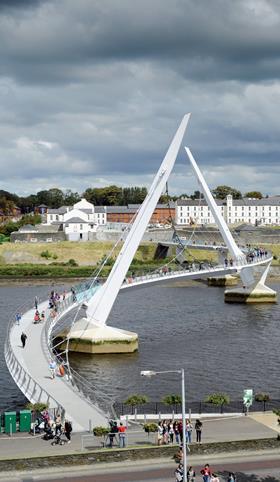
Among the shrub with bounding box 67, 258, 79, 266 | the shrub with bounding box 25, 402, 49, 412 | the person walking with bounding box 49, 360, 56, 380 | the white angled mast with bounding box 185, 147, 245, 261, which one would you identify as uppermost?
the white angled mast with bounding box 185, 147, 245, 261

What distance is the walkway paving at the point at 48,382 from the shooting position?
95.9 ft

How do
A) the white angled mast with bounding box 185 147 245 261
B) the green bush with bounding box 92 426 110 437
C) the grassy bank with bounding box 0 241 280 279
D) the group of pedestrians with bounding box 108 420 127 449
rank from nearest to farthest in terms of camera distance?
1. the group of pedestrians with bounding box 108 420 127 449
2. the green bush with bounding box 92 426 110 437
3. the white angled mast with bounding box 185 147 245 261
4. the grassy bank with bounding box 0 241 280 279

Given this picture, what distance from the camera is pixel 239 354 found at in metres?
51.2

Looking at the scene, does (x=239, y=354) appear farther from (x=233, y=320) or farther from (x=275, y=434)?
(x=275, y=434)

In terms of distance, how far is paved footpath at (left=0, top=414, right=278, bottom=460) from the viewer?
24938mm

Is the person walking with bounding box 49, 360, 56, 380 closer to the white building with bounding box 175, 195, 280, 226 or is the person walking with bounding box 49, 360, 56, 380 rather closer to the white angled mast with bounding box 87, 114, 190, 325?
the white angled mast with bounding box 87, 114, 190, 325

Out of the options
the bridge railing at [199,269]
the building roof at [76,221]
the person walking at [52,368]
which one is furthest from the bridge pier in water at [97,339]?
the building roof at [76,221]

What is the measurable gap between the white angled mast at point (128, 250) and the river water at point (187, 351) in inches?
128

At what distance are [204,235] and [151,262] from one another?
67.5 feet

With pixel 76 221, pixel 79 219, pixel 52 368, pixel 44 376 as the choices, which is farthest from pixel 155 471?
pixel 79 219

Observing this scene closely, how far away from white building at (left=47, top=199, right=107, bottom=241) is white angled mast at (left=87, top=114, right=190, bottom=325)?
8488 cm

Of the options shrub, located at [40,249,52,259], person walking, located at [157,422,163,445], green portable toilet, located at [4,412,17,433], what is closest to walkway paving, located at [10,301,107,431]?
green portable toilet, located at [4,412,17,433]

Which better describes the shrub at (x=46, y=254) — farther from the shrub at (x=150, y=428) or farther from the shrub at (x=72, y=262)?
the shrub at (x=150, y=428)

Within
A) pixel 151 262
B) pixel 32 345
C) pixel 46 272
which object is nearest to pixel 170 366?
pixel 32 345
